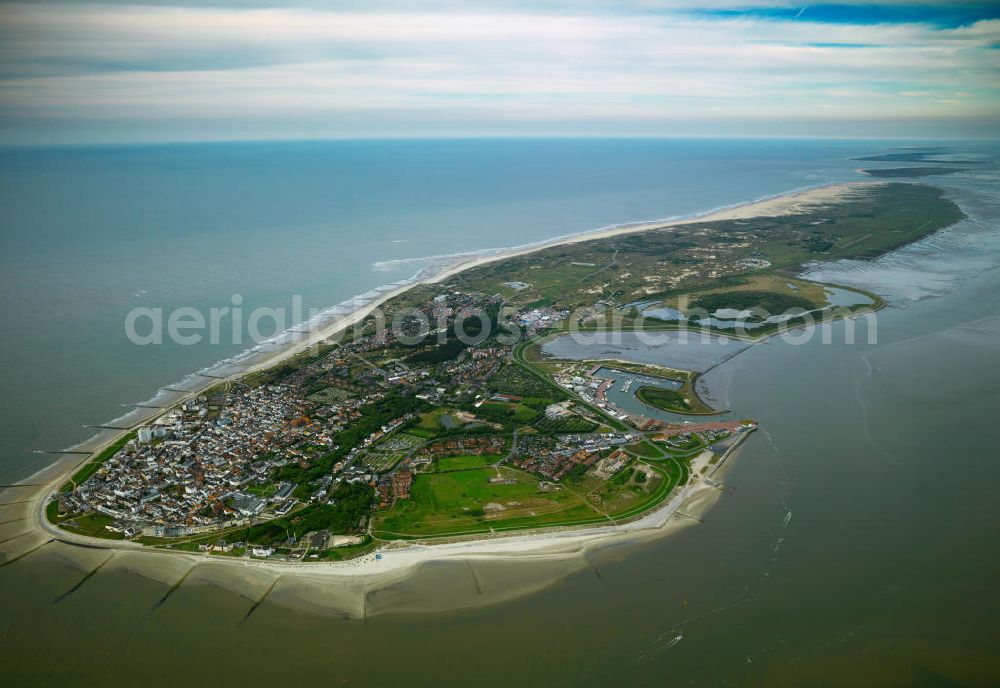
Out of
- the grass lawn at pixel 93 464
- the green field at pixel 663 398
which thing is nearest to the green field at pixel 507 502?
the green field at pixel 663 398

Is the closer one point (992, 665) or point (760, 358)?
point (992, 665)

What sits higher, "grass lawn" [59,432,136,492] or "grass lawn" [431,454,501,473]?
"grass lawn" [59,432,136,492]

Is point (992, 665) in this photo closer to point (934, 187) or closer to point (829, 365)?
point (829, 365)

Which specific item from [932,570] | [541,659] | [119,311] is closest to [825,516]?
[932,570]

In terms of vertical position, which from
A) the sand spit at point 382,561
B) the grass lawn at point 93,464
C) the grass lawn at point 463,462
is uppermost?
the grass lawn at point 93,464

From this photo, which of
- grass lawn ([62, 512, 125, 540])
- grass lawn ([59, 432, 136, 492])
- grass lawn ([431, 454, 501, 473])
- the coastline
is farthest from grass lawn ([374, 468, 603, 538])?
grass lawn ([59, 432, 136, 492])

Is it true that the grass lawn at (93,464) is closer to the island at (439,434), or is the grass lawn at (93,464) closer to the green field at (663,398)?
the island at (439,434)

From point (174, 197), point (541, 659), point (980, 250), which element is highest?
point (174, 197)

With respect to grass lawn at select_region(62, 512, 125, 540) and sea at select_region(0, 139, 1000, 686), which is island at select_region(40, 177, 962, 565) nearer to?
grass lawn at select_region(62, 512, 125, 540)
